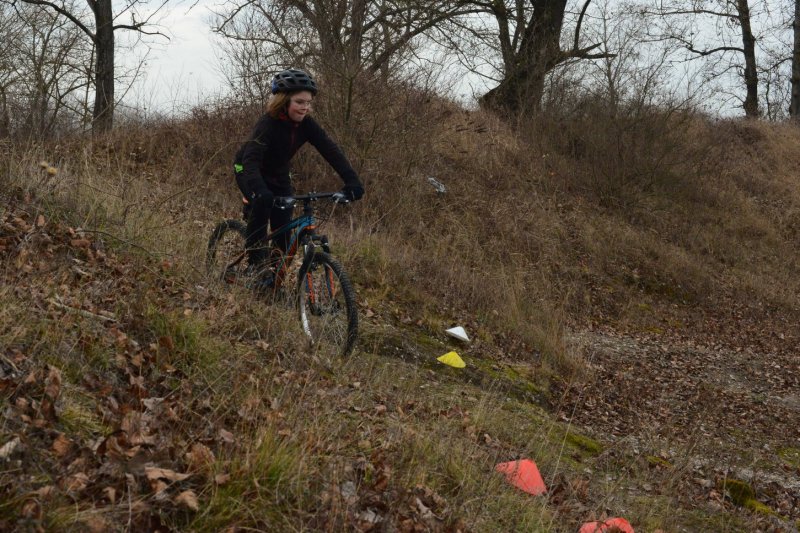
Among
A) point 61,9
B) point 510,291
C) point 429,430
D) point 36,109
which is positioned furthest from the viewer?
point 61,9

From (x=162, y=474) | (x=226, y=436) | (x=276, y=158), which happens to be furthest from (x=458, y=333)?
(x=162, y=474)

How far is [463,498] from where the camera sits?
3781 mm

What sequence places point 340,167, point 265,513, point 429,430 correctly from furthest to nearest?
point 340,167 → point 429,430 → point 265,513

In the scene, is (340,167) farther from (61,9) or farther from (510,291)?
(61,9)

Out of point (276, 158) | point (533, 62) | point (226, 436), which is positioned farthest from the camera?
point (533, 62)

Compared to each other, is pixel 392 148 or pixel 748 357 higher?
pixel 392 148

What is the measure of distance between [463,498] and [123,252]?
332cm

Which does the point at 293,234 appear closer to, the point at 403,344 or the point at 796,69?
the point at 403,344

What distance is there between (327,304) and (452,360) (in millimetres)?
2051

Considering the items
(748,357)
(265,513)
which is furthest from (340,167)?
(748,357)

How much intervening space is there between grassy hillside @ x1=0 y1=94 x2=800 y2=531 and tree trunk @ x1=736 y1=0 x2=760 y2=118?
40.2ft

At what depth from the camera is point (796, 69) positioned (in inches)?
1032

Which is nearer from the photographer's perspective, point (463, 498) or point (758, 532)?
point (463, 498)

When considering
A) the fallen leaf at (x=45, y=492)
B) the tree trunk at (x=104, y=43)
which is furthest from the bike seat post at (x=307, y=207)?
the tree trunk at (x=104, y=43)
